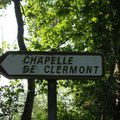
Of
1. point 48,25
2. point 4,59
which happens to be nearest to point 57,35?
point 48,25

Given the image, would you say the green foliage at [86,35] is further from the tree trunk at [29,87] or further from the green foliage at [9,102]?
the green foliage at [9,102]

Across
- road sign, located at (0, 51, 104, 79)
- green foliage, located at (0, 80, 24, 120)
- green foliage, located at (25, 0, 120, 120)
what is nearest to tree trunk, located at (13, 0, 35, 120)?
green foliage, located at (0, 80, 24, 120)

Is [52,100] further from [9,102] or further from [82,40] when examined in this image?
[82,40]

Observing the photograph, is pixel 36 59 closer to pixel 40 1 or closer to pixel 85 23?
pixel 85 23

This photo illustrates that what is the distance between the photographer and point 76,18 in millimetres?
16891

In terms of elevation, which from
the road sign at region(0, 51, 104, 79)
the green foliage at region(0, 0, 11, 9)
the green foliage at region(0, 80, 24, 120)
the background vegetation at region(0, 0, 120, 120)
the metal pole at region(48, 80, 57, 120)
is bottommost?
the metal pole at region(48, 80, 57, 120)

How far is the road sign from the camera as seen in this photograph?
350 cm

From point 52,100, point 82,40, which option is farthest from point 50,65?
point 82,40

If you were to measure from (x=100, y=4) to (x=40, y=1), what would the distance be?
346 cm

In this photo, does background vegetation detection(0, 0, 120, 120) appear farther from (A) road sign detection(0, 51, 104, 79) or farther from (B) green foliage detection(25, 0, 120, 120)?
(A) road sign detection(0, 51, 104, 79)

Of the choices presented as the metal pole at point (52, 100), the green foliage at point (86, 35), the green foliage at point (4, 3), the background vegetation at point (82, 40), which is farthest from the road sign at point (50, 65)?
the green foliage at point (4, 3)

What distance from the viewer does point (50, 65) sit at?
353 centimetres

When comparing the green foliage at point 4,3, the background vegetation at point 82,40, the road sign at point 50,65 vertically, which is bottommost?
the road sign at point 50,65

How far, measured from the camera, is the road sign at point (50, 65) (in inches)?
138
